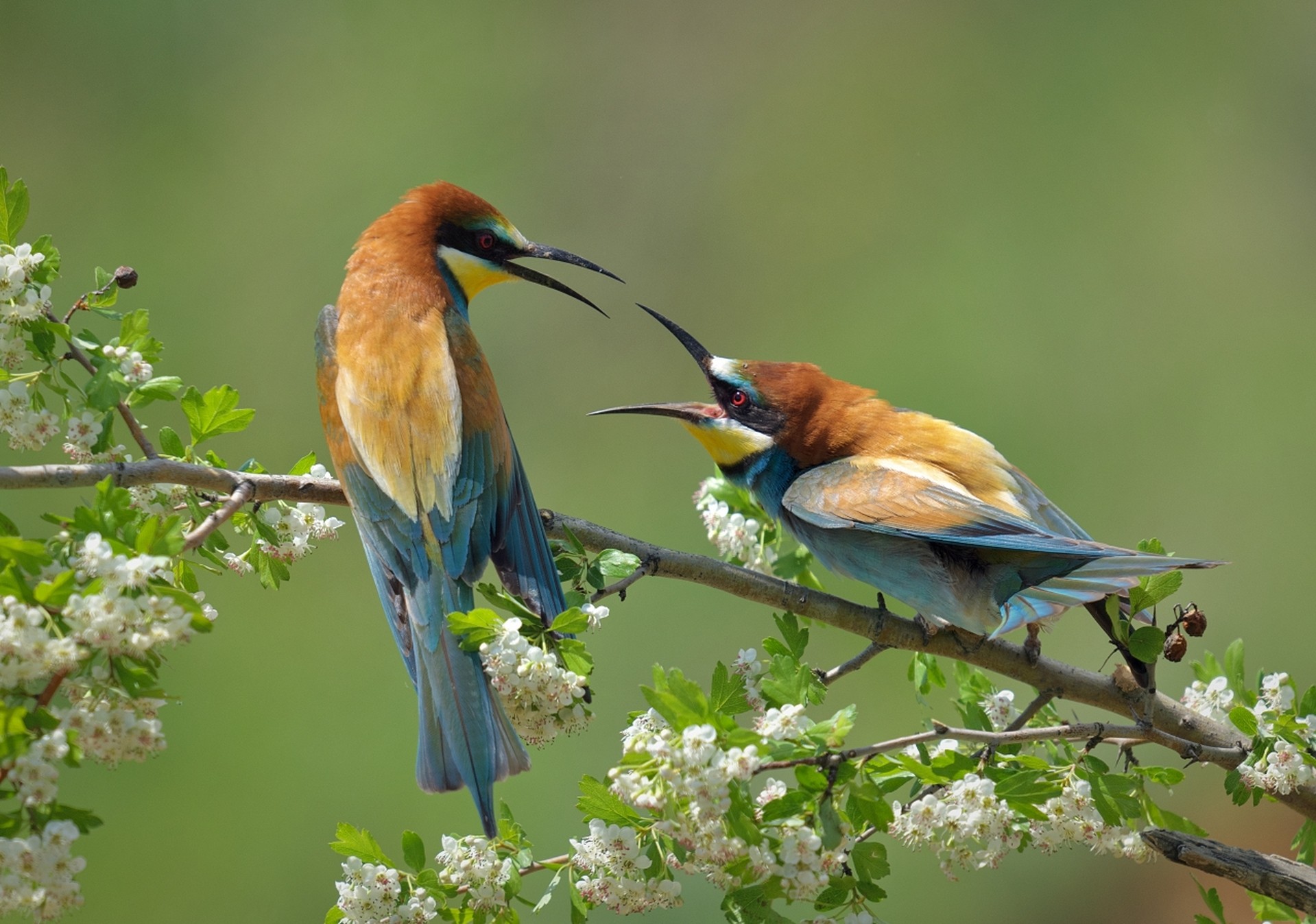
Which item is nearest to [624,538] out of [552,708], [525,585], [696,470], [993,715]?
[525,585]

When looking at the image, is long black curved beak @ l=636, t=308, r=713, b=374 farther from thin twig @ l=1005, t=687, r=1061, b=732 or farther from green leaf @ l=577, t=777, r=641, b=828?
green leaf @ l=577, t=777, r=641, b=828

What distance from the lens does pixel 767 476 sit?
1565 millimetres

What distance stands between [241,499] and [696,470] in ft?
7.47

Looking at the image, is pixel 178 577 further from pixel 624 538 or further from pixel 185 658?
pixel 185 658

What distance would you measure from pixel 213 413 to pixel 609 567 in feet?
1.37

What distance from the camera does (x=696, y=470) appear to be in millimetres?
3266

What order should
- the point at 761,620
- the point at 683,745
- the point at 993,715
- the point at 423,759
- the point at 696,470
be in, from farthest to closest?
the point at 696,470 → the point at 761,620 → the point at 993,715 → the point at 423,759 → the point at 683,745

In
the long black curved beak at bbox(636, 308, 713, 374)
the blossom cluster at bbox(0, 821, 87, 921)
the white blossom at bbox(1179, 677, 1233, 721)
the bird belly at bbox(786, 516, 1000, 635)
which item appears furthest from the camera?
the long black curved beak at bbox(636, 308, 713, 374)

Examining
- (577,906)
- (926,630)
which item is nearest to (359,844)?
(577,906)

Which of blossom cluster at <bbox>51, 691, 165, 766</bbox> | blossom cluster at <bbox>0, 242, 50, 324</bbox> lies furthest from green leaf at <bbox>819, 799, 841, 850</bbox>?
blossom cluster at <bbox>0, 242, 50, 324</bbox>

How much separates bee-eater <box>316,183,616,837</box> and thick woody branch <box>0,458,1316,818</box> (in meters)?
0.06

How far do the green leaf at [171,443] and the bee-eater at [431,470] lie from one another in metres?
0.17

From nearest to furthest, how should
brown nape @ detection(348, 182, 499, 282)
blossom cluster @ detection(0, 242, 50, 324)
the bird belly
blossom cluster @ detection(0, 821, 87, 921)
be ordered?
blossom cluster @ detection(0, 821, 87, 921)
blossom cluster @ detection(0, 242, 50, 324)
the bird belly
brown nape @ detection(348, 182, 499, 282)

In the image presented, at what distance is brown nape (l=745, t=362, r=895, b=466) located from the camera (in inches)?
61.0
